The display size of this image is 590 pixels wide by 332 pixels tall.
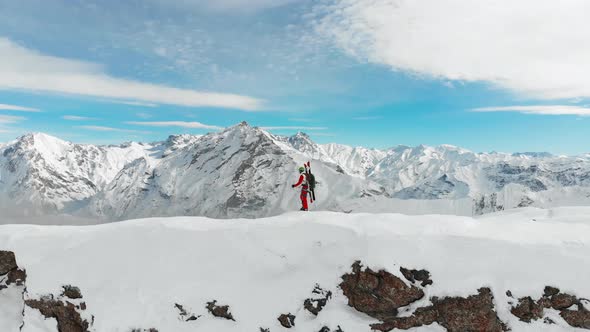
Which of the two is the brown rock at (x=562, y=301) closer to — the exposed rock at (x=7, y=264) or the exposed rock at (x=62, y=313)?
the exposed rock at (x=62, y=313)

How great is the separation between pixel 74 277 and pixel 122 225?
3.82 metres

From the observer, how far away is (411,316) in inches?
550

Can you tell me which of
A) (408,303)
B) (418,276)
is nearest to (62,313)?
(408,303)

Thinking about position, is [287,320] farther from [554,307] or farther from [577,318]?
[577,318]

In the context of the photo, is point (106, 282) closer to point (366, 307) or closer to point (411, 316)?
point (366, 307)

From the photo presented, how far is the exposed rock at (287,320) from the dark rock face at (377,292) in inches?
97.2

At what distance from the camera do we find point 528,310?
521 inches

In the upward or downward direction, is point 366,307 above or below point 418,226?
below

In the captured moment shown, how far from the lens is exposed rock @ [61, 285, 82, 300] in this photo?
16.0 m

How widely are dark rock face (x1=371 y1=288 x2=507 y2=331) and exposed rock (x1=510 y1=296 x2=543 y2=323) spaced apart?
0.74 m

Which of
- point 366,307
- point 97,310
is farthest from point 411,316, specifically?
point 97,310

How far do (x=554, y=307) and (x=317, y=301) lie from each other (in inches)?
352

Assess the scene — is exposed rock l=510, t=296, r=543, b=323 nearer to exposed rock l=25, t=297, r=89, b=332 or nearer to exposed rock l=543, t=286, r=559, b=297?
exposed rock l=543, t=286, r=559, b=297

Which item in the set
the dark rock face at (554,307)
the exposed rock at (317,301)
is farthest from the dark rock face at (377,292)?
the dark rock face at (554,307)
